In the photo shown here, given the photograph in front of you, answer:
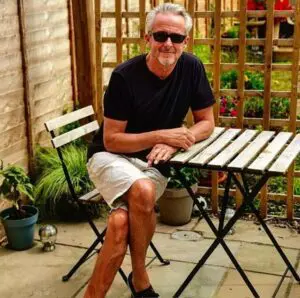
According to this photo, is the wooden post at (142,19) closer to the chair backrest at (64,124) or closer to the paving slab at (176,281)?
the chair backrest at (64,124)

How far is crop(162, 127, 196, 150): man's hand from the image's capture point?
11.1 feet

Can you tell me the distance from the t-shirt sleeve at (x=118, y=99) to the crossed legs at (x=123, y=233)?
43 centimetres

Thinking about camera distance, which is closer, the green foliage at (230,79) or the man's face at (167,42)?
the man's face at (167,42)

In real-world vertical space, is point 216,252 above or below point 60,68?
below

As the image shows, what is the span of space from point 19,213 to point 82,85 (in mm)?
1408

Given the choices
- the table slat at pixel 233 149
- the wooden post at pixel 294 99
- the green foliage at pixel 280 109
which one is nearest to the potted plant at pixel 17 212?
the table slat at pixel 233 149

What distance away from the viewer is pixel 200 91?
12.1 feet

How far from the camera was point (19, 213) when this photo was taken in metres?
4.38

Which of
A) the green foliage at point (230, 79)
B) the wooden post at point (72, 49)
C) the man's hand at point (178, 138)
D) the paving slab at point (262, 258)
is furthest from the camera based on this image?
the green foliage at point (230, 79)

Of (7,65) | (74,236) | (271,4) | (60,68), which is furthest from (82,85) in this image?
(271,4)

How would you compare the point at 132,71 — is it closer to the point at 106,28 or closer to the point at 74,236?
the point at 74,236

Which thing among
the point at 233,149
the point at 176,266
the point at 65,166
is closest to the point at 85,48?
the point at 65,166

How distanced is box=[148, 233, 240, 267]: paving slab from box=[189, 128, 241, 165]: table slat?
88cm

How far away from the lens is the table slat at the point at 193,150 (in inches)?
126
